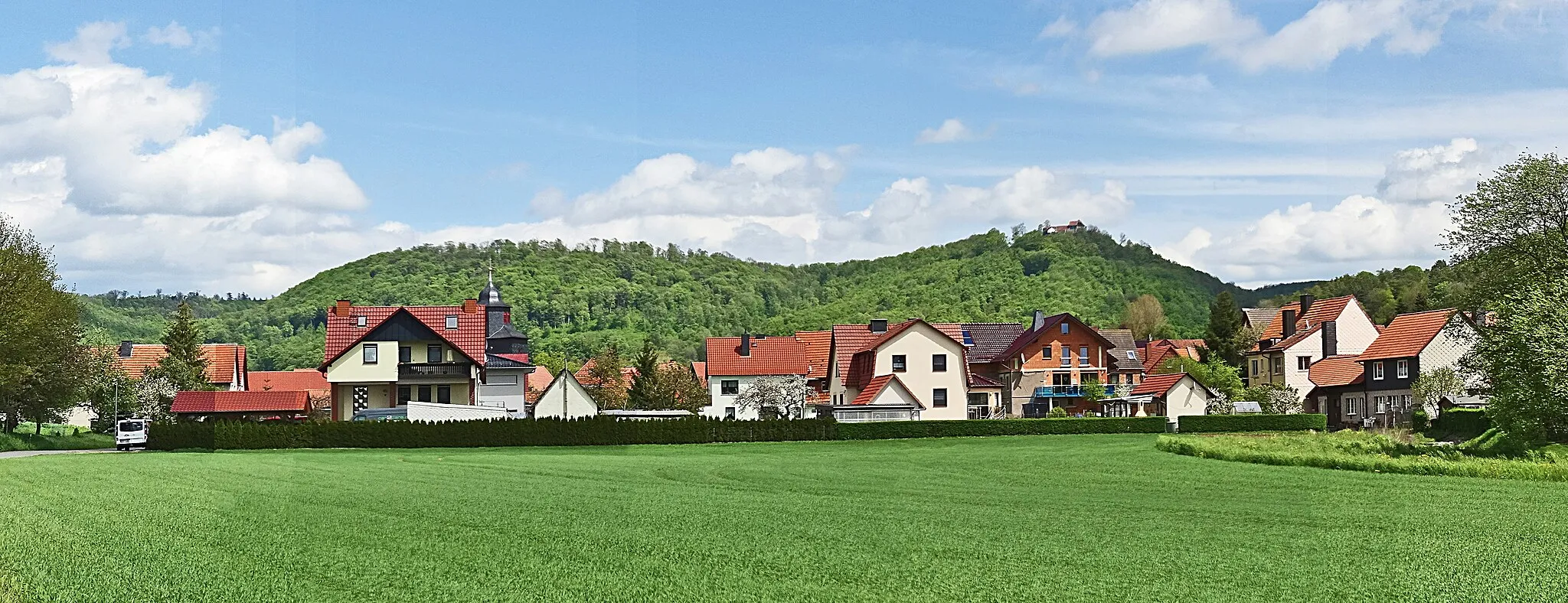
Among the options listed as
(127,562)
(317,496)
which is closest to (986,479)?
(317,496)

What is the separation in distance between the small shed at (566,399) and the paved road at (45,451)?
80.2ft

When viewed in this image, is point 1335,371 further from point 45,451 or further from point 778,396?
point 45,451

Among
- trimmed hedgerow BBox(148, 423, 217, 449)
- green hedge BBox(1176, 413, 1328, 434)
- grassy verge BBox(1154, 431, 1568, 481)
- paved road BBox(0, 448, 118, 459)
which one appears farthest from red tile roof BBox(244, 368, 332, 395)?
grassy verge BBox(1154, 431, 1568, 481)

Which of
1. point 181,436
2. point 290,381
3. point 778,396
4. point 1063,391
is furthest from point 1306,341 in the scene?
point 290,381

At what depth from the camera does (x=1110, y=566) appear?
15.8 meters

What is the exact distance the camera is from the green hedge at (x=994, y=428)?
205 ft

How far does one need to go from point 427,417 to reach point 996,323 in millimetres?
42018

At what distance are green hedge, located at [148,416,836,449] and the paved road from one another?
252 centimetres

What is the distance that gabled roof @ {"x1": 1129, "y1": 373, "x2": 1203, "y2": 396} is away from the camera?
2973 inches

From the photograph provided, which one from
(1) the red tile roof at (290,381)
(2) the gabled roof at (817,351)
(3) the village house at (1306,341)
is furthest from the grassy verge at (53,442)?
(3) the village house at (1306,341)

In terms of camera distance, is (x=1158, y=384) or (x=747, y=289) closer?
(x=1158, y=384)

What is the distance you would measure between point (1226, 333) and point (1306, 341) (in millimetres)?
8721

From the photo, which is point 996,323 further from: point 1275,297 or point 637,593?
point 637,593

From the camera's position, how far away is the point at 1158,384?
253ft
